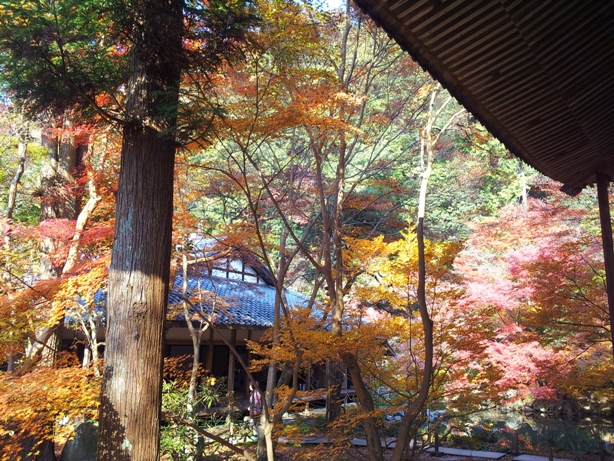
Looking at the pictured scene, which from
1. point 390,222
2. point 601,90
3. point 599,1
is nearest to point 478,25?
point 599,1

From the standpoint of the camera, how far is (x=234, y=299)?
36.9 feet

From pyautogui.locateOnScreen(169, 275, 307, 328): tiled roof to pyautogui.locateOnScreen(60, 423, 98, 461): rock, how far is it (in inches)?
96.0

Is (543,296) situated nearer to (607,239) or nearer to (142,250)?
(607,239)

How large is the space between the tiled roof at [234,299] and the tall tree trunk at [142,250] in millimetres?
5803

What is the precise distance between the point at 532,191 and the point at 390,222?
9866 mm

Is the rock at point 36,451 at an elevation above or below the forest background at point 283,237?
below

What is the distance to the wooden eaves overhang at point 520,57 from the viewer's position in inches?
75.0

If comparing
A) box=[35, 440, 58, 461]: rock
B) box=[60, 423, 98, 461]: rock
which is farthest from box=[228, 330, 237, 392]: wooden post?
box=[35, 440, 58, 461]: rock

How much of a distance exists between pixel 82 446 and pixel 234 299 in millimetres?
4469

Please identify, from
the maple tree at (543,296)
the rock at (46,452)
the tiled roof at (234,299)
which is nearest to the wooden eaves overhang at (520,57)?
the maple tree at (543,296)

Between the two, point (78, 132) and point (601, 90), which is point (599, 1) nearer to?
point (601, 90)

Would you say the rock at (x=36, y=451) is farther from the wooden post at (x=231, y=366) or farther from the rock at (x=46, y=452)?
the wooden post at (x=231, y=366)

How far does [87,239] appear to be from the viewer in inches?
259

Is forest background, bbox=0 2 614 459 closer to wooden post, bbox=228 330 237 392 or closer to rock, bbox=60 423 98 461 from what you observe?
rock, bbox=60 423 98 461
